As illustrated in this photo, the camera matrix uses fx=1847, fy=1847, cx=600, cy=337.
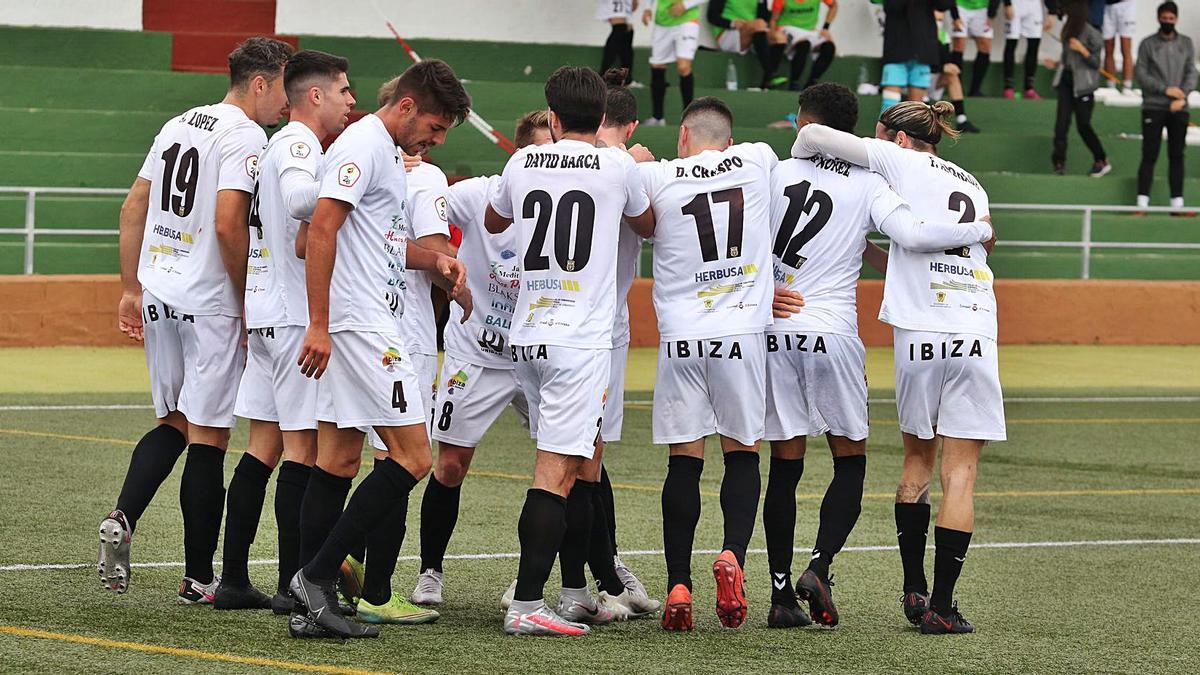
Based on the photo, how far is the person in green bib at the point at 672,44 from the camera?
854 inches

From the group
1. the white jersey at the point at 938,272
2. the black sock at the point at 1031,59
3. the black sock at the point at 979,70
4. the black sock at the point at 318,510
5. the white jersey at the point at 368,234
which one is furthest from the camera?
the black sock at the point at 1031,59

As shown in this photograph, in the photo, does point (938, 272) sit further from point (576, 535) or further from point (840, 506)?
point (576, 535)

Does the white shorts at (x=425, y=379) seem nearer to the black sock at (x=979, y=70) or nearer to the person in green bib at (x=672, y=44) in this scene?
the person in green bib at (x=672, y=44)

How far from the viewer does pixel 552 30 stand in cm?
2464

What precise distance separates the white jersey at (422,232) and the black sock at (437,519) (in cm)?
58

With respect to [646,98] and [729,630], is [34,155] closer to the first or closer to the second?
[646,98]

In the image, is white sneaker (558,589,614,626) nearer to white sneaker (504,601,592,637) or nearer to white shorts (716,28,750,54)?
white sneaker (504,601,592,637)

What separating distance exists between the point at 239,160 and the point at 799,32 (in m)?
17.3

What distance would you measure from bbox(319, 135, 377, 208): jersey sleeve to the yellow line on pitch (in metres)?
1.56

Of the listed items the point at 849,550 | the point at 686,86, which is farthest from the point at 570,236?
the point at 686,86

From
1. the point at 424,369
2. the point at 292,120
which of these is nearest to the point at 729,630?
the point at 424,369

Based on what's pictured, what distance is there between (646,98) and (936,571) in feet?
54.0

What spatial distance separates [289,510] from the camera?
22.9ft

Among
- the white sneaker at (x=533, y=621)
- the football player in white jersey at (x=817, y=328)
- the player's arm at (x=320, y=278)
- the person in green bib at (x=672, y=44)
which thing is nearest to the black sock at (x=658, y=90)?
the person in green bib at (x=672, y=44)
